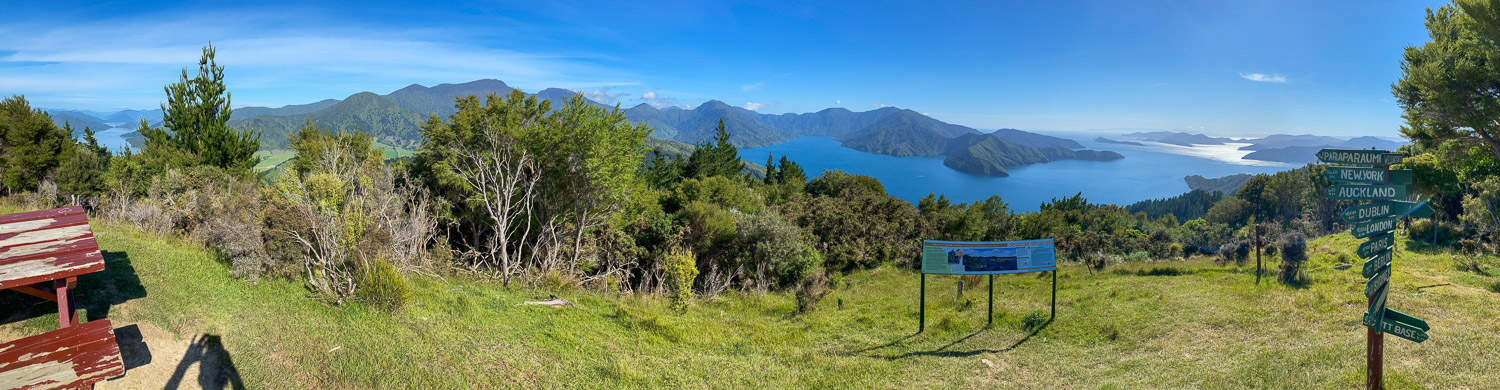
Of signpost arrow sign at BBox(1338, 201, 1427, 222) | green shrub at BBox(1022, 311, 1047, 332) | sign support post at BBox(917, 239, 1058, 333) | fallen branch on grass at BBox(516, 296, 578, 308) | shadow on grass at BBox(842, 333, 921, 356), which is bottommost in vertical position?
shadow on grass at BBox(842, 333, 921, 356)

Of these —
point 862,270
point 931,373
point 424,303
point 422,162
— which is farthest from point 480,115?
point 931,373

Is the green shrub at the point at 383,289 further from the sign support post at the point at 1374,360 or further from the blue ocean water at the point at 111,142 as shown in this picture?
the blue ocean water at the point at 111,142

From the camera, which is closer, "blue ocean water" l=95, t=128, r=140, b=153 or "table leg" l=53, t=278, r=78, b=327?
"table leg" l=53, t=278, r=78, b=327

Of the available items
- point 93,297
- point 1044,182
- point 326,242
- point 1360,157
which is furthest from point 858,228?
point 1044,182

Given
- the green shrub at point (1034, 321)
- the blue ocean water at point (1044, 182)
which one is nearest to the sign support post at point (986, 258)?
the green shrub at point (1034, 321)

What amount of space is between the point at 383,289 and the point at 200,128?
22.8 meters

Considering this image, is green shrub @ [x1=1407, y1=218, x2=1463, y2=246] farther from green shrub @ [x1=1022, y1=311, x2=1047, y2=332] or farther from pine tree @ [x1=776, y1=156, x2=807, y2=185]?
pine tree @ [x1=776, y1=156, x2=807, y2=185]

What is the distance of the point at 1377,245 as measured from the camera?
429cm

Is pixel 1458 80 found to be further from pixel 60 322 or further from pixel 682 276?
pixel 60 322

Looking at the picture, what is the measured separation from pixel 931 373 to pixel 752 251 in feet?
31.0

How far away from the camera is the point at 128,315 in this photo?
5590mm

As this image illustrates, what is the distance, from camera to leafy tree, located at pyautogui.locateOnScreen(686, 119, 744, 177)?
147ft

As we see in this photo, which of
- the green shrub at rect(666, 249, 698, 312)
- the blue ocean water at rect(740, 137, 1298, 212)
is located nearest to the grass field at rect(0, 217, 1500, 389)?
the green shrub at rect(666, 249, 698, 312)

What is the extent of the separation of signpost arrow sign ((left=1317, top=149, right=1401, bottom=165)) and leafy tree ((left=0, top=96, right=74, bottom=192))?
28573 mm
